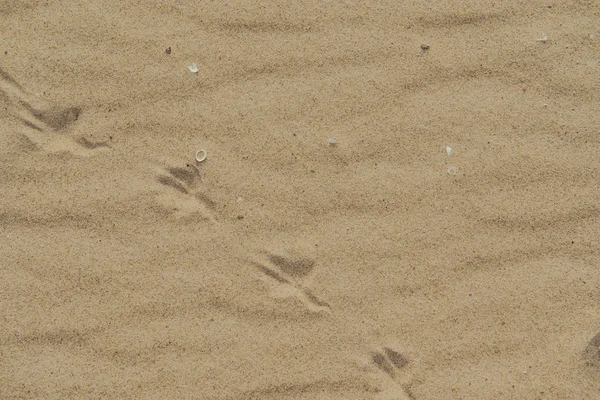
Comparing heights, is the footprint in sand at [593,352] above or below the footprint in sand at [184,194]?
below

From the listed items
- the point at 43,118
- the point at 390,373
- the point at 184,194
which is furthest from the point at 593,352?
the point at 43,118

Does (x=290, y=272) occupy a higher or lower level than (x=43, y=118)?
lower

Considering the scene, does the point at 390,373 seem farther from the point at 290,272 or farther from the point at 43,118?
the point at 43,118

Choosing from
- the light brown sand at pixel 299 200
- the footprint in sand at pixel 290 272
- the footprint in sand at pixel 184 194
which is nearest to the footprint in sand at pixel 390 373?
the light brown sand at pixel 299 200

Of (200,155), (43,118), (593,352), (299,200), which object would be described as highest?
(43,118)

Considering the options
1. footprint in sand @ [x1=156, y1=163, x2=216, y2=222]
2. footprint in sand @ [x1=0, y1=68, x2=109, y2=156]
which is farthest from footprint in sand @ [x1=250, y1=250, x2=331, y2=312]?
footprint in sand @ [x1=0, y1=68, x2=109, y2=156]

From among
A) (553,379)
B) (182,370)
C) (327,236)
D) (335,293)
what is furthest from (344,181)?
(553,379)

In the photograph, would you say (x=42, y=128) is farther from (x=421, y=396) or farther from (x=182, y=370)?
(x=421, y=396)

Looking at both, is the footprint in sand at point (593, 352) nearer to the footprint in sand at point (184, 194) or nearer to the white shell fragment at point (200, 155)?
the footprint in sand at point (184, 194)
